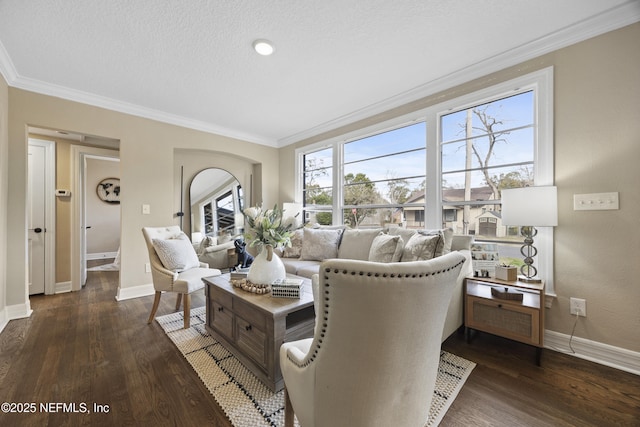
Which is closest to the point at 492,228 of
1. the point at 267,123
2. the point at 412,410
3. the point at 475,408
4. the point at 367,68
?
the point at 475,408

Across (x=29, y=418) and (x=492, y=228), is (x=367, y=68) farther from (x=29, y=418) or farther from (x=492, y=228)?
(x=29, y=418)

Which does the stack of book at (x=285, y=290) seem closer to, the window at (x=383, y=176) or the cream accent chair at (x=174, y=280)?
the cream accent chair at (x=174, y=280)

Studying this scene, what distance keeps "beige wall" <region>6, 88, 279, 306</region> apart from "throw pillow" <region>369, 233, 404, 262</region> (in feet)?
9.59

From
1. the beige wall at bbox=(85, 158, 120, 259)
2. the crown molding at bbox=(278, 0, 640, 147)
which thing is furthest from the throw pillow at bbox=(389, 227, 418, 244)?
the beige wall at bbox=(85, 158, 120, 259)

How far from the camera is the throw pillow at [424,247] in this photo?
2.19m

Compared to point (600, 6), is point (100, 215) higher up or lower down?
lower down

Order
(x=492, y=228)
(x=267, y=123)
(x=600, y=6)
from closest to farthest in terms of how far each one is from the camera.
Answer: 1. (x=600, y=6)
2. (x=492, y=228)
3. (x=267, y=123)

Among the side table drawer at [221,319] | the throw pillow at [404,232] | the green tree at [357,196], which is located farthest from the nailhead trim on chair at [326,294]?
the green tree at [357,196]

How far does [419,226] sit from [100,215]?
7.14 m

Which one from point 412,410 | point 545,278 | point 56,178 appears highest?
point 56,178

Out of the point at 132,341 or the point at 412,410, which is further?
the point at 132,341

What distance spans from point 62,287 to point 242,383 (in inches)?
142

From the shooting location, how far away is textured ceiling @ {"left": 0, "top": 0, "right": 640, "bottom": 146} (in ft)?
5.92

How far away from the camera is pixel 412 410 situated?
910mm
